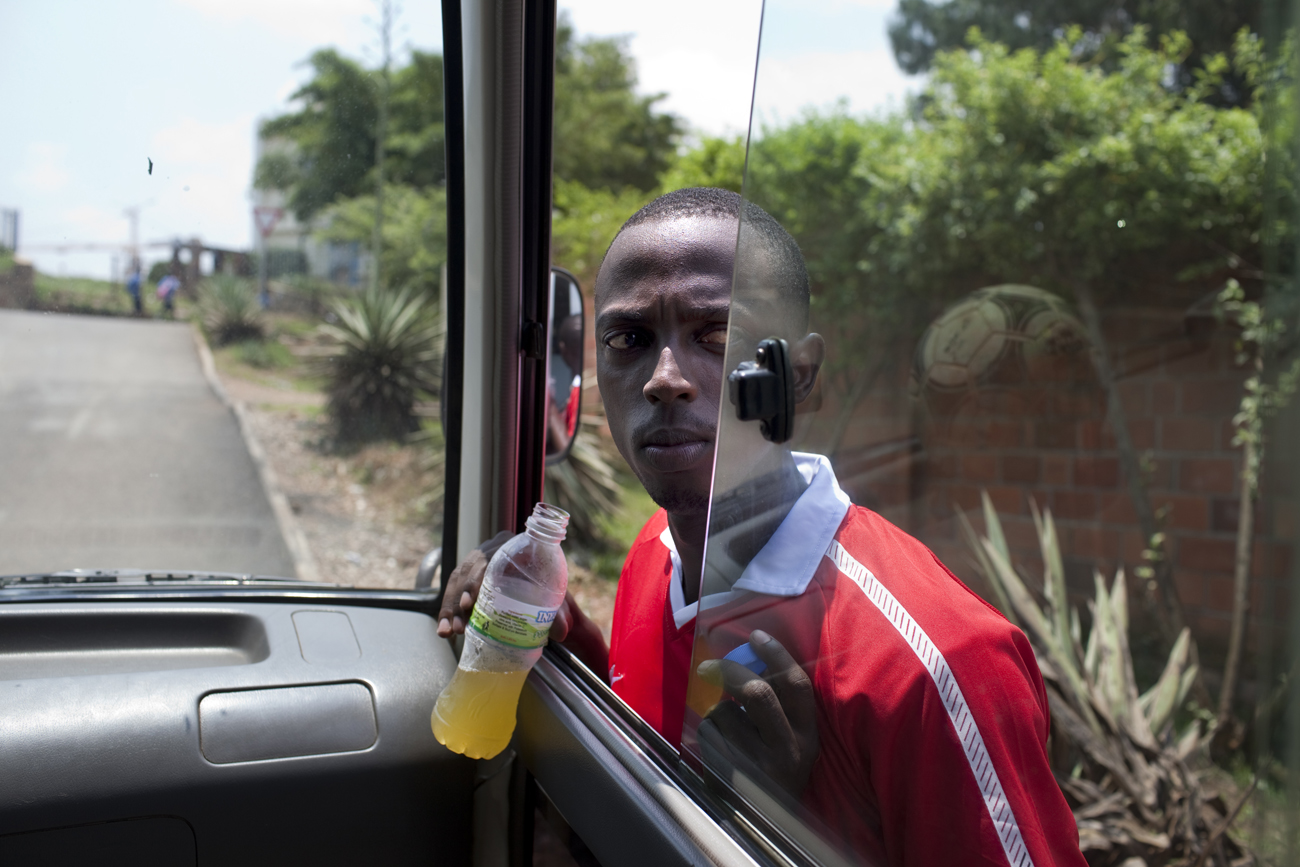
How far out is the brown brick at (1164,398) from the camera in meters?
3.81

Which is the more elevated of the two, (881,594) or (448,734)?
(881,594)

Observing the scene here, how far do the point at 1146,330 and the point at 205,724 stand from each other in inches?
139

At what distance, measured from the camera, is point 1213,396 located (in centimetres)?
375

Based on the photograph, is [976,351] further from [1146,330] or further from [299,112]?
[299,112]

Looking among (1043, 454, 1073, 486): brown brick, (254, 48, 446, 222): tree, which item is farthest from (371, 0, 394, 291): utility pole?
(1043, 454, 1073, 486): brown brick

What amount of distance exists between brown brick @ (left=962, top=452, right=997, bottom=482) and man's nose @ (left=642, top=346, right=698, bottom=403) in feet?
5.95

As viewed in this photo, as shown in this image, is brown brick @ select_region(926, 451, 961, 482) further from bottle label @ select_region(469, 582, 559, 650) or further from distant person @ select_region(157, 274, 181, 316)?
distant person @ select_region(157, 274, 181, 316)

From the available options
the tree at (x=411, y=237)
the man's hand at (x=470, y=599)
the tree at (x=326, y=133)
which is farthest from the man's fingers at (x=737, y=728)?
the tree at (x=411, y=237)

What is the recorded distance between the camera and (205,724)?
183 cm

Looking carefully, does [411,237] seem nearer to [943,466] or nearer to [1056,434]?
[1056,434]

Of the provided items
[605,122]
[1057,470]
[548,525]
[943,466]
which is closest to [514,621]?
[548,525]

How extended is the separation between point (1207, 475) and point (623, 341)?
3.31m

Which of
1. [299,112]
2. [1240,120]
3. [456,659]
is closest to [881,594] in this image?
[456,659]

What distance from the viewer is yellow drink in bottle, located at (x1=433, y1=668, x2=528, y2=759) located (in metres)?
1.71
